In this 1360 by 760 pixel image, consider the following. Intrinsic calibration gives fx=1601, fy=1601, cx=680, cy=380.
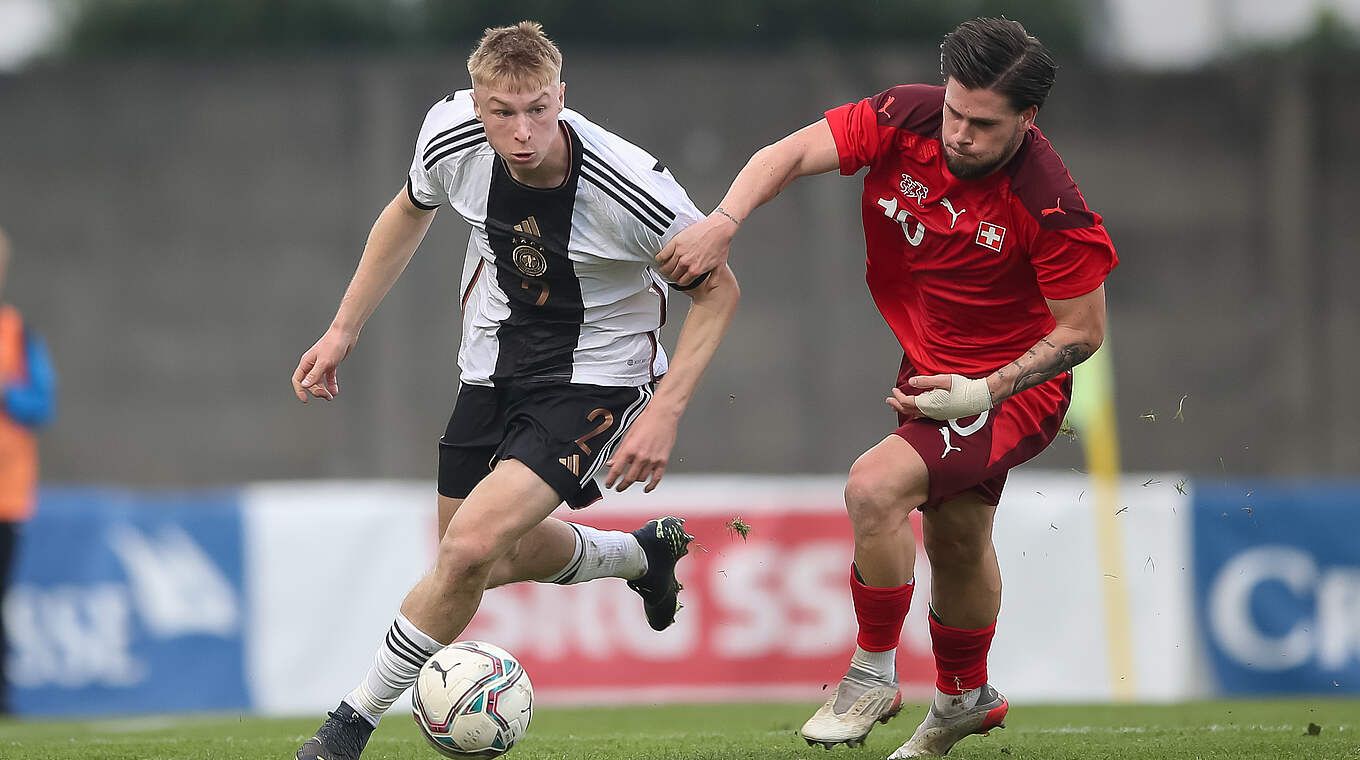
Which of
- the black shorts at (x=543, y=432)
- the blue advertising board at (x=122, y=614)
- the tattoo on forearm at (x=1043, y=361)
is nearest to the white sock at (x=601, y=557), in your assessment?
the black shorts at (x=543, y=432)

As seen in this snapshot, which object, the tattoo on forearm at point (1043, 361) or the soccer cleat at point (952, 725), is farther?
the soccer cleat at point (952, 725)

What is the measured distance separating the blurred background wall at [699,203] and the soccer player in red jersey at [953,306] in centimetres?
968

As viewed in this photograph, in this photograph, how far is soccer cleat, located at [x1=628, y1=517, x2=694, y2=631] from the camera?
588 cm

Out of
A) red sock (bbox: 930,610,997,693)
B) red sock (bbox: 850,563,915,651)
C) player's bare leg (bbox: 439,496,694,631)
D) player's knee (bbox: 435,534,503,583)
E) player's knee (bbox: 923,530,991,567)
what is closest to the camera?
player's knee (bbox: 435,534,503,583)

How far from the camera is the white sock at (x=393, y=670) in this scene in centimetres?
469

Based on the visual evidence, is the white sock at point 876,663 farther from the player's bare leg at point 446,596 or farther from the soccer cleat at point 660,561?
the player's bare leg at point 446,596

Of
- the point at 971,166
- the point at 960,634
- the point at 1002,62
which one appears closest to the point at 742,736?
the point at 960,634

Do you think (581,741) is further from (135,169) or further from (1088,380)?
(135,169)

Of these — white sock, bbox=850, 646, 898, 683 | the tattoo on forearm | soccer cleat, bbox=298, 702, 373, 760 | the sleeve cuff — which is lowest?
soccer cleat, bbox=298, 702, 373, 760

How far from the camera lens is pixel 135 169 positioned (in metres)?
15.9

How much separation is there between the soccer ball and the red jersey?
1685 mm

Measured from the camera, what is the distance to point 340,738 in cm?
464

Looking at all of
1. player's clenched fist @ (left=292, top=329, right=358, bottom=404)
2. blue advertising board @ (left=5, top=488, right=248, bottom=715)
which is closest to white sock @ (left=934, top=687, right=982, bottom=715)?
player's clenched fist @ (left=292, top=329, right=358, bottom=404)

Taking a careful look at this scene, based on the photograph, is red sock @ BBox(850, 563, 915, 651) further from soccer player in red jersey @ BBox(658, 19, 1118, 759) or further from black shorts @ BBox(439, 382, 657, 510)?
black shorts @ BBox(439, 382, 657, 510)
